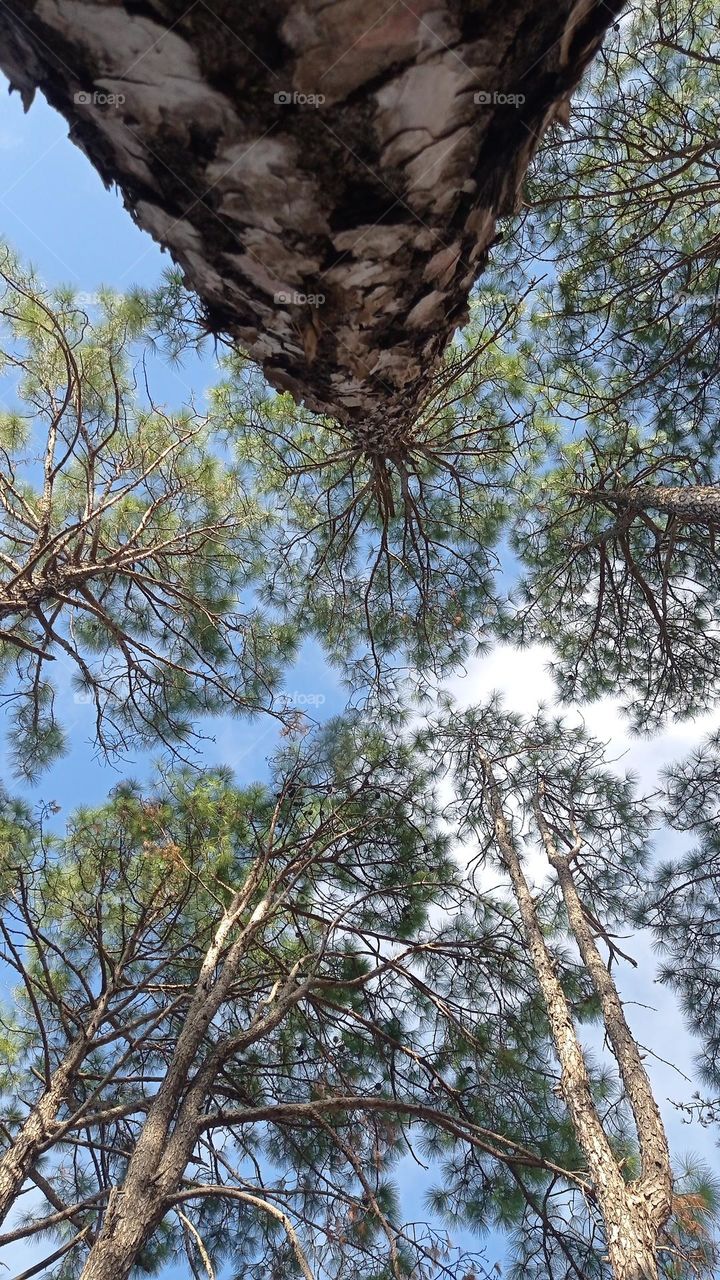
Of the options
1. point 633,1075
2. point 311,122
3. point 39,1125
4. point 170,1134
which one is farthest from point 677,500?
point 39,1125

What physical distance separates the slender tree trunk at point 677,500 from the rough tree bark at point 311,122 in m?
2.85

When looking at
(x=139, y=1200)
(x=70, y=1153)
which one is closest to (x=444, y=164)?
(x=139, y=1200)

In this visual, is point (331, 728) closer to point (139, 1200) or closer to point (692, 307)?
point (139, 1200)

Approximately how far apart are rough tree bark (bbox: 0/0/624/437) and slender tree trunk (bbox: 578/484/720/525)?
2846 mm

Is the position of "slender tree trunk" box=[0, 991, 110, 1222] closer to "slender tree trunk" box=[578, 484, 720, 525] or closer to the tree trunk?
the tree trunk

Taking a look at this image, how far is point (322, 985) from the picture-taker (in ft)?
10.6

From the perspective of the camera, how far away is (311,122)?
84cm

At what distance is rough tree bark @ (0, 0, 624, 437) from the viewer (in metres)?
0.76

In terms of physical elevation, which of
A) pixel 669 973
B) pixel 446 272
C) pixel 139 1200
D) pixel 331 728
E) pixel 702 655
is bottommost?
pixel 139 1200

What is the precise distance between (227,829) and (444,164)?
14.5ft

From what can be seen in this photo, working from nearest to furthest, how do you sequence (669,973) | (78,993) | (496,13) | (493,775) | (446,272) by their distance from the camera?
(496,13)
(446,272)
(78,993)
(669,973)
(493,775)

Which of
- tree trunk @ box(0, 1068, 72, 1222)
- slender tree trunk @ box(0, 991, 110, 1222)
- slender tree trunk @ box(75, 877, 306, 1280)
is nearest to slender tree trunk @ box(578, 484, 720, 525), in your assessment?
slender tree trunk @ box(75, 877, 306, 1280)

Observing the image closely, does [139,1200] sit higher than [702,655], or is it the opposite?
[702,655]

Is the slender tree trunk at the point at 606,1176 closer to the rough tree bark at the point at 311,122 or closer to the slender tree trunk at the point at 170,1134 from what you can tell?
the slender tree trunk at the point at 170,1134
